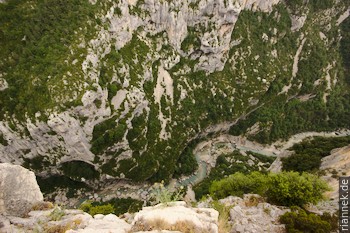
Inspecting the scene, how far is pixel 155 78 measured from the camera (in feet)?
324

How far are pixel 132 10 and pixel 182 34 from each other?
22249 mm

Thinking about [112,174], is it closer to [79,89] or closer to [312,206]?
[79,89]

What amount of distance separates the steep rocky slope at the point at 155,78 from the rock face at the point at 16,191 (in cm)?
4769

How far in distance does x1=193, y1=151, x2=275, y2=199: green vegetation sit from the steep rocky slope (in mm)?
8800

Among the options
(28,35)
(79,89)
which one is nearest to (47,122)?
(79,89)

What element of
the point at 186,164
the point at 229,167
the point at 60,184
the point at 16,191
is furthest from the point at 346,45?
the point at 16,191

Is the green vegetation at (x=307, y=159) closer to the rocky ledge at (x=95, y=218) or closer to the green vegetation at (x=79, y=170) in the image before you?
the rocky ledge at (x=95, y=218)

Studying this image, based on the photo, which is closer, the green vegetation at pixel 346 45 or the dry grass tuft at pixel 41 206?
the dry grass tuft at pixel 41 206

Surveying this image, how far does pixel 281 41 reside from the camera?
129000mm

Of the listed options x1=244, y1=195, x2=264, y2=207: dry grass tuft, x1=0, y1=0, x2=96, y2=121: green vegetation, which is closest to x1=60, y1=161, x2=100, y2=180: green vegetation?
x1=0, y1=0, x2=96, y2=121: green vegetation

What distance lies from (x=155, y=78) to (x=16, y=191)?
7798cm

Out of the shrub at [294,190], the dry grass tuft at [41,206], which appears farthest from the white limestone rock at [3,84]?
the shrub at [294,190]

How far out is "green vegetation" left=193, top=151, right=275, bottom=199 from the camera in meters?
89.0

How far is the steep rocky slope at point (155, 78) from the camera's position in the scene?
71.7 m
